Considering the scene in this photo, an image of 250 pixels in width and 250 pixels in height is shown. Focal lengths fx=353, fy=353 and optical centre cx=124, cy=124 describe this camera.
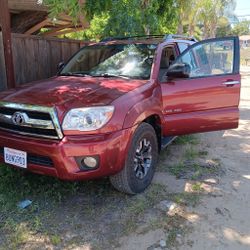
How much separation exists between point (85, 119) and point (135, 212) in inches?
45.0

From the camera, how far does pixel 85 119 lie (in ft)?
11.4

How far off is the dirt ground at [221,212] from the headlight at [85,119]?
3.72 feet

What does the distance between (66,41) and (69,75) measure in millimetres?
2486

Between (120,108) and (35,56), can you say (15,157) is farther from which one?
(35,56)

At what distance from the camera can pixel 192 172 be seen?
492 cm

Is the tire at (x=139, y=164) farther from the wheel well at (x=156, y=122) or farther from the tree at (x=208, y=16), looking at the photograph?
the tree at (x=208, y=16)

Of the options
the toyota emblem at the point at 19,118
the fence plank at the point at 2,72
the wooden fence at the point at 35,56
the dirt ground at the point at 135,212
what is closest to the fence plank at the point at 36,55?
the wooden fence at the point at 35,56

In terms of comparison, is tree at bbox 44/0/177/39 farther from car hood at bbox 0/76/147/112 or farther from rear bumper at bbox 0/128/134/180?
rear bumper at bbox 0/128/134/180

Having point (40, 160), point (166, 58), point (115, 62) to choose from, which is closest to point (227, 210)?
point (40, 160)

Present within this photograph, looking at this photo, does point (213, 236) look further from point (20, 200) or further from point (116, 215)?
point (20, 200)

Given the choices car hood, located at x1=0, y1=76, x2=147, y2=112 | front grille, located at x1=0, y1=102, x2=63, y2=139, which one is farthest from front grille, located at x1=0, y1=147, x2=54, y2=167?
car hood, located at x1=0, y1=76, x2=147, y2=112

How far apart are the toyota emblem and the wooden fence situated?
6.73 ft

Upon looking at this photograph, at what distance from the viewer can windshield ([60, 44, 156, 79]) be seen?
4.68 metres

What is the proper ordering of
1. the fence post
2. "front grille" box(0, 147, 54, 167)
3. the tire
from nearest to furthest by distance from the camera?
"front grille" box(0, 147, 54, 167) → the tire → the fence post
